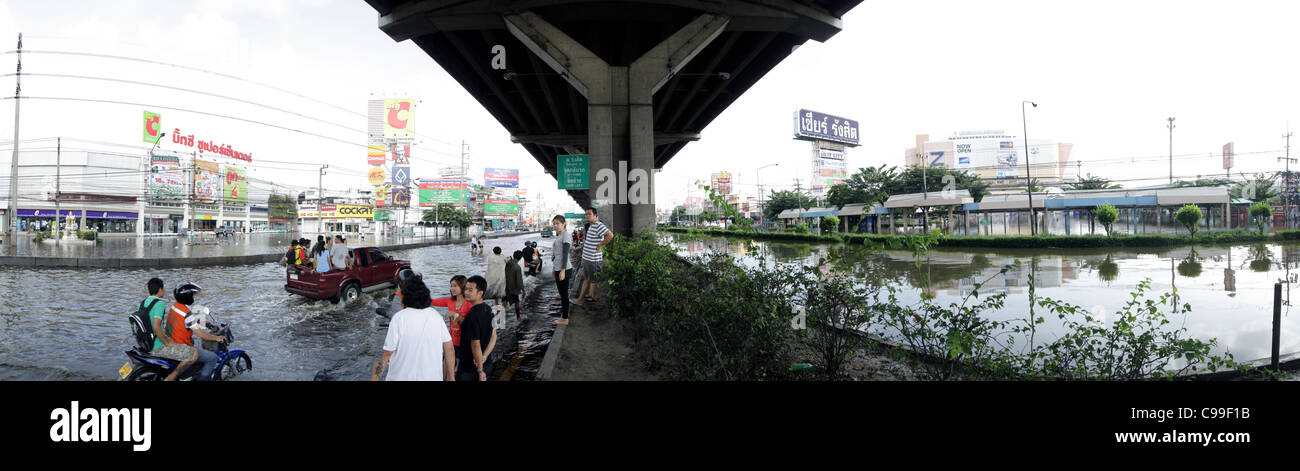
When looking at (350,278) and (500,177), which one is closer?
(350,278)

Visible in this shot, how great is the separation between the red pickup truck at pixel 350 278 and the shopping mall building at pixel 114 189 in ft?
149

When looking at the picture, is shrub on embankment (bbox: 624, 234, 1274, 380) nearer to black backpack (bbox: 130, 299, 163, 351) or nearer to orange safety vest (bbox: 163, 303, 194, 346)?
orange safety vest (bbox: 163, 303, 194, 346)

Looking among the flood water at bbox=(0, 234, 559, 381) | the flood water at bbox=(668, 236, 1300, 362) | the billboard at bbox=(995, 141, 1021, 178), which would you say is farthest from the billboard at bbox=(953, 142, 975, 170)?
the flood water at bbox=(0, 234, 559, 381)

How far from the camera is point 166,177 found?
50.0m

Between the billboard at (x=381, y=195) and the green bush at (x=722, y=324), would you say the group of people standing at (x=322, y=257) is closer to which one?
the green bush at (x=722, y=324)

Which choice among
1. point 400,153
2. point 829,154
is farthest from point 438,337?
point 829,154

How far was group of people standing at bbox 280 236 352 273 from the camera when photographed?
9.23m

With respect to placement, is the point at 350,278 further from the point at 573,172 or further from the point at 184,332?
the point at 573,172

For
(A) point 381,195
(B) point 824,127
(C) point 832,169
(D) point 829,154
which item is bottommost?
(A) point 381,195

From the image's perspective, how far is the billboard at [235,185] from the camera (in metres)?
54.4

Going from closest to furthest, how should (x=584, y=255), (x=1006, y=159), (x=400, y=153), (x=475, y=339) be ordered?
(x=475, y=339) → (x=584, y=255) → (x=400, y=153) → (x=1006, y=159)

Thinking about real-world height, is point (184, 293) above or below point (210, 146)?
below

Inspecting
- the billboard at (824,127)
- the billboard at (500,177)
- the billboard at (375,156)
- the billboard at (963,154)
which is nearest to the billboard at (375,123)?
the billboard at (375,156)

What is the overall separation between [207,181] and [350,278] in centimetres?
6121
